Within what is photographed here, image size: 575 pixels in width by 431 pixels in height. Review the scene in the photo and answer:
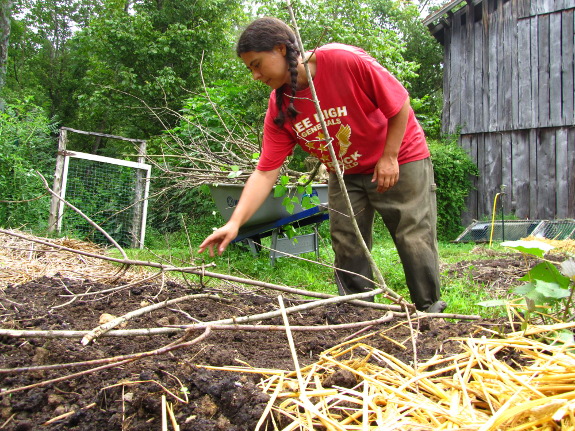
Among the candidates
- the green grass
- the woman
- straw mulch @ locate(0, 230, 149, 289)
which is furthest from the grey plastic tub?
the woman

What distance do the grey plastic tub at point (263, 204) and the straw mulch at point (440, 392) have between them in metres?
3.75

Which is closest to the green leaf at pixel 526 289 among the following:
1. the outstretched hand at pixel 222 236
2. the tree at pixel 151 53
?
the outstretched hand at pixel 222 236

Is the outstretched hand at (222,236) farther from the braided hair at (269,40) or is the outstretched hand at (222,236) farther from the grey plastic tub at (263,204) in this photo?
the grey plastic tub at (263,204)

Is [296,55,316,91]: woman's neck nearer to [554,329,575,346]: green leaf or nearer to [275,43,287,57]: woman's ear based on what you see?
[275,43,287,57]: woman's ear

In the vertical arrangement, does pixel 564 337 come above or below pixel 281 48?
below

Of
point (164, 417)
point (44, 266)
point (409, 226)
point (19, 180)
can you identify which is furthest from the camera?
point (19, 180)

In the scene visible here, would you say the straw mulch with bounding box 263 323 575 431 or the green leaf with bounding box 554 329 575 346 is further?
the green leaf with bounding box 554 329 575 346

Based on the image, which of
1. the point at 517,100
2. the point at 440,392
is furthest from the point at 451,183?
A: the point at 440,392

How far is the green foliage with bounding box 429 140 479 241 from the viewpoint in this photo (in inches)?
381

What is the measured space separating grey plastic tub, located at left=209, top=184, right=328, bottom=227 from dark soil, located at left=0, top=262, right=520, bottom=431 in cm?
282

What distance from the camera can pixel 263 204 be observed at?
202 inches

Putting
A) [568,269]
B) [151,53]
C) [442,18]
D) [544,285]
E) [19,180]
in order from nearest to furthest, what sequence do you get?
[568,269] < [544,285] < [19,180] < [442,18] < [151,53]

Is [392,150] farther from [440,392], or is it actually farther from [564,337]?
[440,392]

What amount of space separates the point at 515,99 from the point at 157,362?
390 inches
